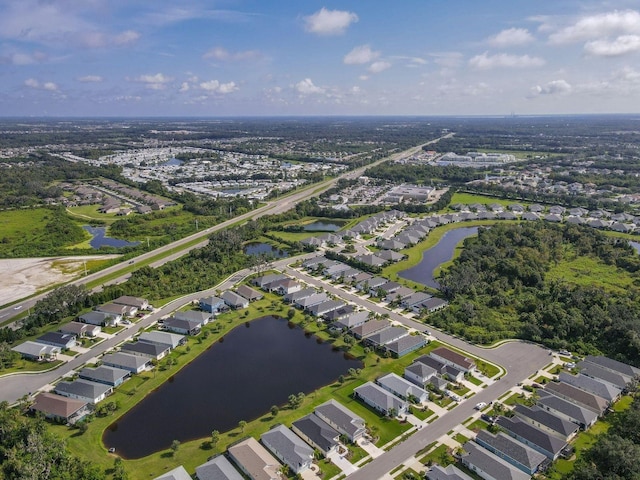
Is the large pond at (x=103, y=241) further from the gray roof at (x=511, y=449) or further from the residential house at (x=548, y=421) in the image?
the residential house at (x=548, y=421)

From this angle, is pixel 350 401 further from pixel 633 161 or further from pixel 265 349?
pixel 633 161

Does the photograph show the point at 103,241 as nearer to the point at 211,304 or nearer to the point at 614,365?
the point at 211,304

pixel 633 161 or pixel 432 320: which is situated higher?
pixel 633 161

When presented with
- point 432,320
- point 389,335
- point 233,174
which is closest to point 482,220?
point 432,320

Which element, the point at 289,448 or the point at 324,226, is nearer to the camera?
the point at 289,448

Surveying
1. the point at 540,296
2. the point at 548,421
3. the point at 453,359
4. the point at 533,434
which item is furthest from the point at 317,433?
the point at 540,296

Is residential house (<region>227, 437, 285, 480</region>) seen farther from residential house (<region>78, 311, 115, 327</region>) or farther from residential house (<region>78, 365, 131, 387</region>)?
residential house (<region>78, 311, 115, 327</region>)

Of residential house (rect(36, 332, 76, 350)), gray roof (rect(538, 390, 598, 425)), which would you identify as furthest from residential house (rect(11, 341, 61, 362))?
gray roof (rect(538, 390, 598, 425))
